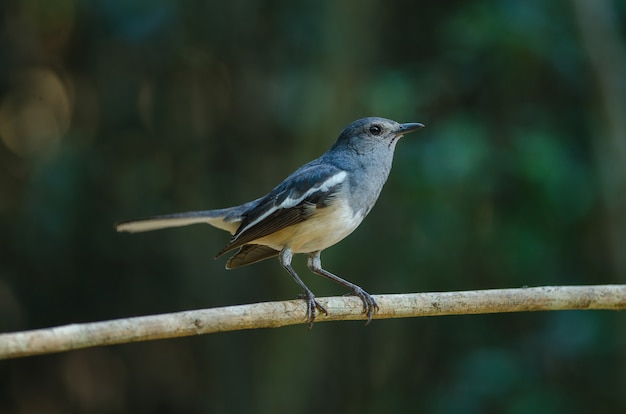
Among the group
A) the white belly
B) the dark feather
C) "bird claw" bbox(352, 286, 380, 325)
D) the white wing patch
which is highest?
the white wing patch

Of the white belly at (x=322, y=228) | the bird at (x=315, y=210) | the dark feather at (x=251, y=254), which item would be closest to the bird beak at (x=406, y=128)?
the bird at (x=315, y=210)

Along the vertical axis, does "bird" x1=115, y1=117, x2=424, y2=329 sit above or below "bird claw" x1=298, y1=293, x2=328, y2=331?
above

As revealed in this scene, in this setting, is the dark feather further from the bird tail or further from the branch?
the branch

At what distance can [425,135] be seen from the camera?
716cm

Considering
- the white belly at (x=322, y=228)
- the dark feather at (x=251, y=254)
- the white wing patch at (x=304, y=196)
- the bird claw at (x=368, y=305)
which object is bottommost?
the bird claw at (x=368, y=305)

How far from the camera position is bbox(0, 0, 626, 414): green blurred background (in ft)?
22.4

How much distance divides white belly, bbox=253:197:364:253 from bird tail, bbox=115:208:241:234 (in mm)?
412

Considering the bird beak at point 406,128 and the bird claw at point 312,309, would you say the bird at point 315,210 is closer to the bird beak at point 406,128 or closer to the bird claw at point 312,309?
the bird beak at point 406,128

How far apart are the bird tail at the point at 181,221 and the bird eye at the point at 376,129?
1.01 metres

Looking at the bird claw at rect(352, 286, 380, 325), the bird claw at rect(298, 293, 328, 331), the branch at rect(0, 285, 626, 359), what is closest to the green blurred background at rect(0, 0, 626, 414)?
the bird claw at rect(352, 286, 380, 325)

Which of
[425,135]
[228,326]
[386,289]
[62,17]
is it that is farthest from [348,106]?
[228,326]

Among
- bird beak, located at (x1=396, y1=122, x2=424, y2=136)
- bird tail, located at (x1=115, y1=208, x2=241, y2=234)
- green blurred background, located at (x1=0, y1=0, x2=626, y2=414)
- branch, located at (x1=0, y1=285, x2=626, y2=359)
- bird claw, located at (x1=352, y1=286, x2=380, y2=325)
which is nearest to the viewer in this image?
branch, located at (x1=0, y1=285, x2=626, y2=359)

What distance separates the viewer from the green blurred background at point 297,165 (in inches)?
268

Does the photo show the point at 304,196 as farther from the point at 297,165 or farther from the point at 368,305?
the point at 297,165
